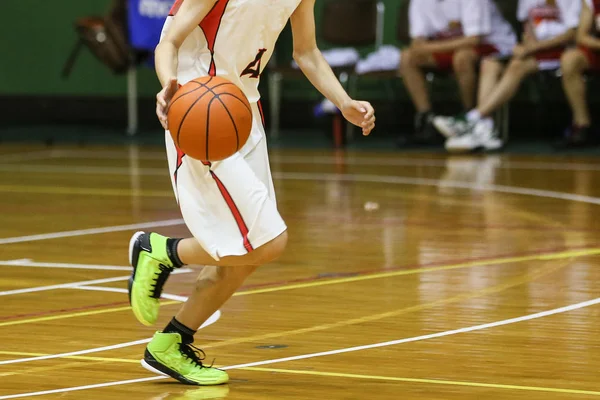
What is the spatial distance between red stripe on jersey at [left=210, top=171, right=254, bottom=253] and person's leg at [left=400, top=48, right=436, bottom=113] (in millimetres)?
7744

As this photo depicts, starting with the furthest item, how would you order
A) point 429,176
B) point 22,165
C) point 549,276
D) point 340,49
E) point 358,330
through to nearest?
point 340,49, point 22,165, point 429,176, point 549,276, point 358,330

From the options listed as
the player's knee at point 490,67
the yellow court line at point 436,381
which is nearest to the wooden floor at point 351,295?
the yellow court line at point 436,381

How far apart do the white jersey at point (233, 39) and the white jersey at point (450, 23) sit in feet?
24.0

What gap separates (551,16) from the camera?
33.8 ft

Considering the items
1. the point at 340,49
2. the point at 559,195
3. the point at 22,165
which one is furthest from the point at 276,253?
the point at 340,49

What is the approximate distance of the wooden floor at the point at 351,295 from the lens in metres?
3.44

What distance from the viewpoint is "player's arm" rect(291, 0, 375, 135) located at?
3582 millimetres

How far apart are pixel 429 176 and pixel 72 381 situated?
566 cm

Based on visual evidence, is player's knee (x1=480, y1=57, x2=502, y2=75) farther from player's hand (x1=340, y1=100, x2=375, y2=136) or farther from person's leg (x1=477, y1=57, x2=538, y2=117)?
player's hand (x1=340, y1=100, x2=375, y2=136)

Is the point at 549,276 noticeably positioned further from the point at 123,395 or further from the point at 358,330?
the point at 123,395

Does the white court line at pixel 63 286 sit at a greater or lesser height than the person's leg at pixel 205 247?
lesser

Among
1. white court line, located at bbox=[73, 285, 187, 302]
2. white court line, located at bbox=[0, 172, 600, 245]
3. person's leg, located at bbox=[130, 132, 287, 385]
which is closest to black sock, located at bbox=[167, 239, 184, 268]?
person's leg, located at bbox=[130, 132, 287, 385]

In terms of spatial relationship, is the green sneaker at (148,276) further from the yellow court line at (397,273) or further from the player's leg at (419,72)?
the player's leg at (419,72)

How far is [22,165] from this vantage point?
1016 cm
